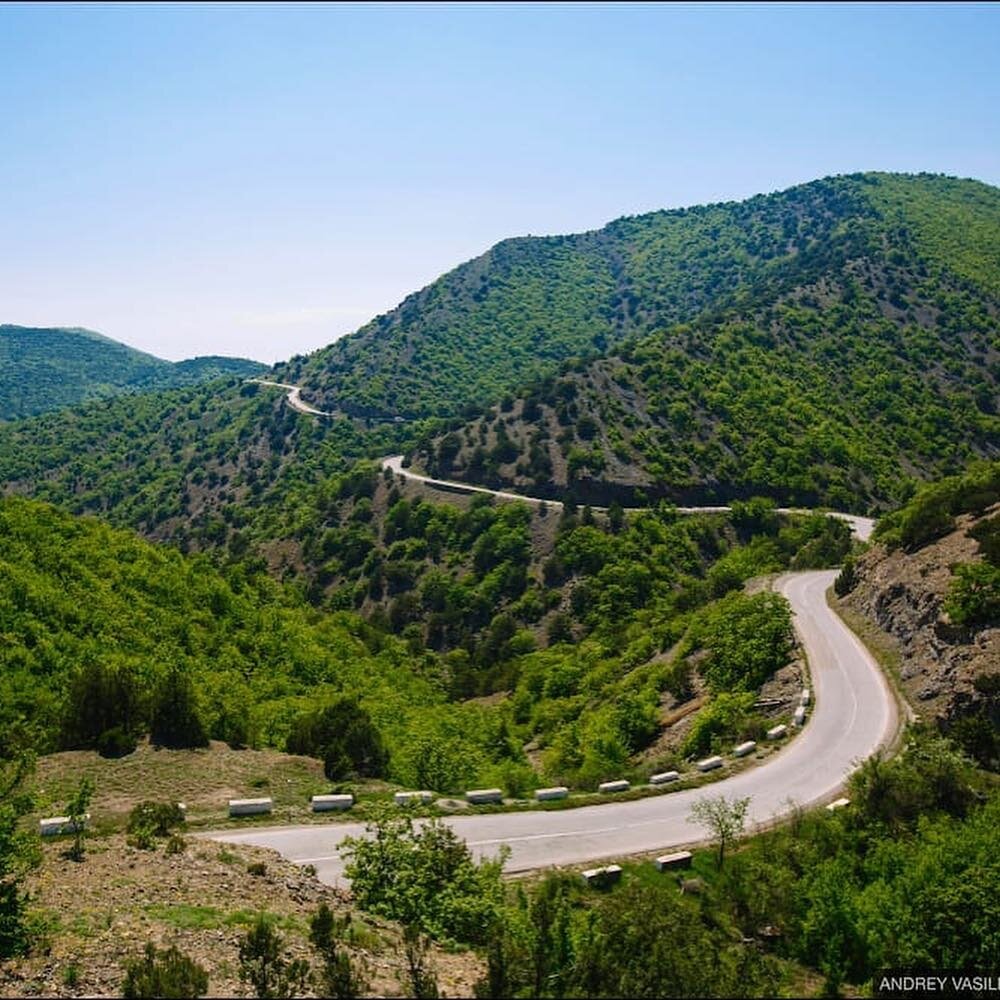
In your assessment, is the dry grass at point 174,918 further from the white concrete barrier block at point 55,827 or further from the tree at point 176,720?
the tree at point 176,720

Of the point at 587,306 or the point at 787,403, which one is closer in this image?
the point at 787,403

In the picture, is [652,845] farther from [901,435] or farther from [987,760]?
[901,435]

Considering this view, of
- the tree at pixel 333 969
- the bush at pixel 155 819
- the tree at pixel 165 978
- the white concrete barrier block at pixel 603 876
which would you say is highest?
the tree at pixel 165 978

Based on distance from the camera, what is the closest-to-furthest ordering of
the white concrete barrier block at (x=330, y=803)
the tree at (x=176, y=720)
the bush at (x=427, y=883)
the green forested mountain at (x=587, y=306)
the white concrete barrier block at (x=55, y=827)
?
the bush at (x=427, y=883) < the white concrete barrier block at (x=55, y=827) < the white concrete barrier block at (x=330, y=803) < the tree at (x=176, y=720) < the green forested mountain at (x=587, y=306)

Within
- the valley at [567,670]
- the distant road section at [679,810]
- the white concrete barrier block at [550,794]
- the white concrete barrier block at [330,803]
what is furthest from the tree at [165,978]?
the white concrete barrier block at [550,794]

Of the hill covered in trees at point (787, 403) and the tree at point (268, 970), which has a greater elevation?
the hill covered in trees at point (787, 403)

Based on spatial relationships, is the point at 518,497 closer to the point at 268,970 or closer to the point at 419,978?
the point at 419,978

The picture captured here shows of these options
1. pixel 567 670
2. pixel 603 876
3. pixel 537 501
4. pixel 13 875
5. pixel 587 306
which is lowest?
pixel 567 670

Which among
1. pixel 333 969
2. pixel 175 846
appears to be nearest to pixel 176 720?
pixel 175 846
